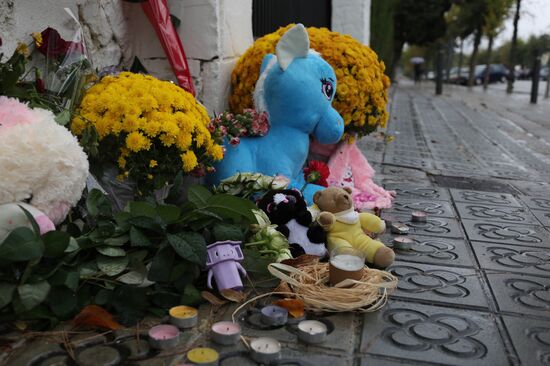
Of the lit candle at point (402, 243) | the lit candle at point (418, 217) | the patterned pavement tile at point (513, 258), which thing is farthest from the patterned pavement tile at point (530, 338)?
the lit candle at point (418, 217)

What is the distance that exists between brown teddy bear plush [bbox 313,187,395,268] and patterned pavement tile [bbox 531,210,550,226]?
4.77 feet

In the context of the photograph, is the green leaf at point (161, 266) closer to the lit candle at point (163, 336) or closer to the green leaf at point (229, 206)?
the lit candle at point (163, 336)

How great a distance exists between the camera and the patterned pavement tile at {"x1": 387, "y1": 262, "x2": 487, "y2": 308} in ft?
6.95

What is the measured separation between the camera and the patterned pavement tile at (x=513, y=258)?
8.14 ft

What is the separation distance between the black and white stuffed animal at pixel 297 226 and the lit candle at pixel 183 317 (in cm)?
71

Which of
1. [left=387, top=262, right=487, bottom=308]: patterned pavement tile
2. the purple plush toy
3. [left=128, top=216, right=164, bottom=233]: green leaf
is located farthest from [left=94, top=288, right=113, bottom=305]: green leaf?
[left=387, top=262, right=487, bottom=308]: patterned pavement tile

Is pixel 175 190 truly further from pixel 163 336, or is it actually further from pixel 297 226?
pixel 163 336

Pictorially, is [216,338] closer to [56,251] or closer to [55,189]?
[56,251]

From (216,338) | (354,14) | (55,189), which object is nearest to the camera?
(216,338)

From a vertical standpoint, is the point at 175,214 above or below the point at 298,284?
above

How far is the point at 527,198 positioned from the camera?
3.97 m

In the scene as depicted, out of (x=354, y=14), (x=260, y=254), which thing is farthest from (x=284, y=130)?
(x=354, y=14)

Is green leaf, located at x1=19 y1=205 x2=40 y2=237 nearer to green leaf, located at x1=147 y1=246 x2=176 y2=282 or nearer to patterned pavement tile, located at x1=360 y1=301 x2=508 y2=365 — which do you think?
green leaf, located at x1=147 y1=246 x2=176 y2=282

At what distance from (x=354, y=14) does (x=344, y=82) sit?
15.5ft
